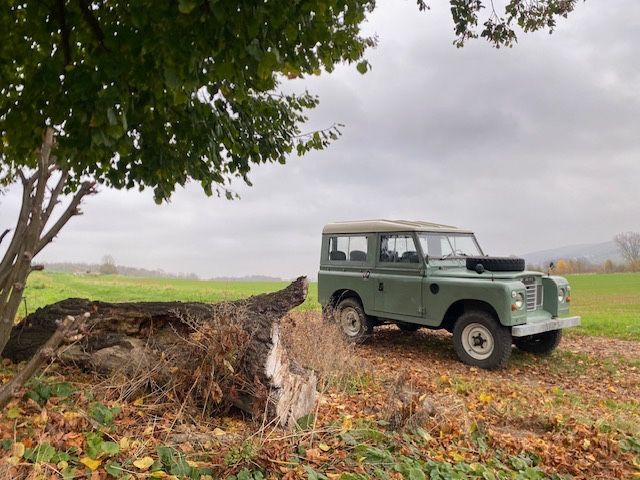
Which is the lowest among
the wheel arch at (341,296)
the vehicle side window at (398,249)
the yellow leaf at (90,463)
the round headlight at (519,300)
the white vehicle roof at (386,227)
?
the yellow leaf at (90,463)

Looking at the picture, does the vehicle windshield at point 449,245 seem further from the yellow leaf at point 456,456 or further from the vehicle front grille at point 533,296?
the yellow leaf at point 456,456

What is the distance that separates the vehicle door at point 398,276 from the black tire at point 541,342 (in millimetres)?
2056

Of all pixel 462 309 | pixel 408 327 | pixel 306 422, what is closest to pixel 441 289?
pixel 462 309

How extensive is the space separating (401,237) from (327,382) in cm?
371

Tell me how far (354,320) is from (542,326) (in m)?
3.33

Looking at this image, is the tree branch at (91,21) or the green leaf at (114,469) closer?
the green leaf at (114,469)

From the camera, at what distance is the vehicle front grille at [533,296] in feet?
25.3

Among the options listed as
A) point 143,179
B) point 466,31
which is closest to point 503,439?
point 143,179

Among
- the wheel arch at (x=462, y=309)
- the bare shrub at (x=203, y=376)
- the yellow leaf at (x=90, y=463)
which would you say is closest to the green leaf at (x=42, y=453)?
the yellow leaf at (x=90, y=463)

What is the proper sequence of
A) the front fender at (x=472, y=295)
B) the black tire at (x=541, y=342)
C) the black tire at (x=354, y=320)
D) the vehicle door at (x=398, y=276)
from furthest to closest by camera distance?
1. the black tire at (x=354, y=320)
2. the black tire at (x=541, y=342)
3. the vehicle door at (x=398, y=276)
4. the front fender at (x=472, y=295)

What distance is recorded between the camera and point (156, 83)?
349 centimetres

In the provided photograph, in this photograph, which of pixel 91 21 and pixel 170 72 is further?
pixel 91 21

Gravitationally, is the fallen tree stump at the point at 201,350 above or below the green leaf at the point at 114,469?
above

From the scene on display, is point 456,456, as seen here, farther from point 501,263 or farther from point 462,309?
point 501,263
